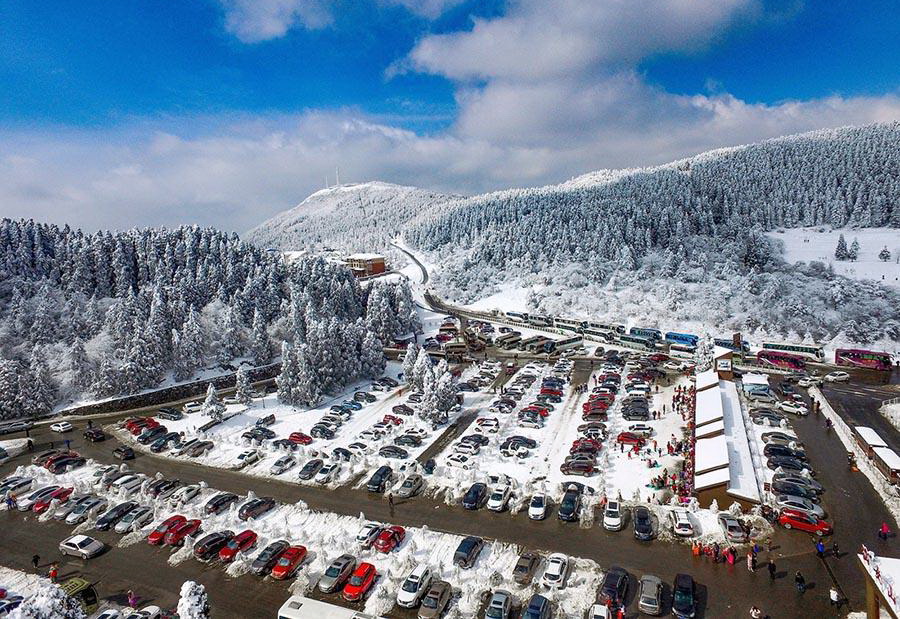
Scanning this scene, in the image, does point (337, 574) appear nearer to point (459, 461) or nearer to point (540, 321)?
point (459, 461)

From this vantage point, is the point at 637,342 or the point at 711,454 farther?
the point at 637,342

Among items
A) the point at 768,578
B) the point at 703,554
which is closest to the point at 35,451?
the point at 703,554

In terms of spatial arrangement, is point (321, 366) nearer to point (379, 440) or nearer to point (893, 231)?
point (379, 440)

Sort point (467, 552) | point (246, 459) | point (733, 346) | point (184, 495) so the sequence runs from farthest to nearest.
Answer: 1. point (733, 346)
2. point (246, 459)
3. point (184, 495)
4. point (467, 552)

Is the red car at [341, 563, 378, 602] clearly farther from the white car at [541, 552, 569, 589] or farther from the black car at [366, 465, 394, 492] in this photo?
the white car at [541, 552, 569, 589]

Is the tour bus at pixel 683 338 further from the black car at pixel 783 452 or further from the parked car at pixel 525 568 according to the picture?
the parked car at pixel 525 568

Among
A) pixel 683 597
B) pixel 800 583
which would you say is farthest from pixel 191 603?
pixel 800 583

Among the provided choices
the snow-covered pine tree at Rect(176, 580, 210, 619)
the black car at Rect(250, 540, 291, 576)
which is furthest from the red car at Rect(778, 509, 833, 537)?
the snow-covered pine tree at Rect(176, 580, 210, 619)
